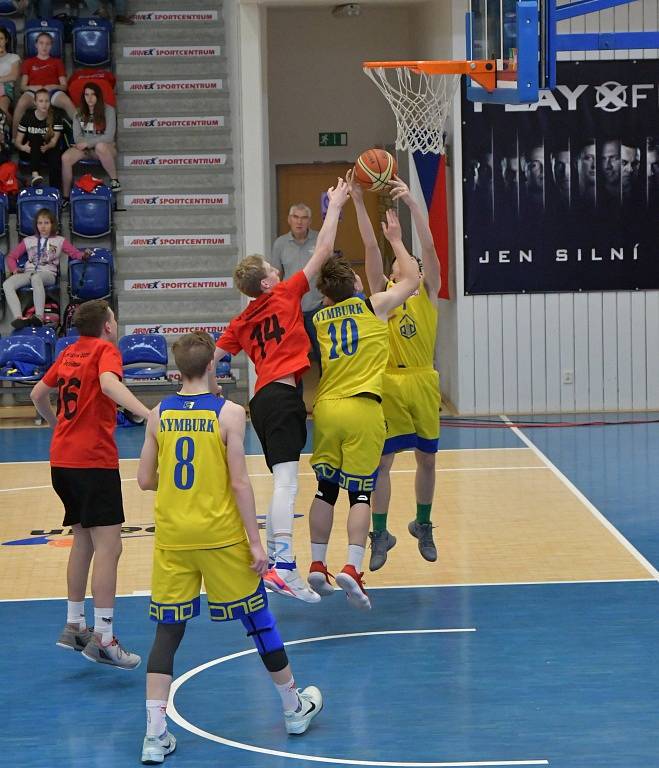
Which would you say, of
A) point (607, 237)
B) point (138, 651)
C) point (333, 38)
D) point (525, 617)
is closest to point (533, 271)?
point (607, 237)

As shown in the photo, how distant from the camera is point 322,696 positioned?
584 cm

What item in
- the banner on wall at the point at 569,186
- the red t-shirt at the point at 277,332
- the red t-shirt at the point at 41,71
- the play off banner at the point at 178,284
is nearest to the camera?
the red t-shirt at the point at 277,332

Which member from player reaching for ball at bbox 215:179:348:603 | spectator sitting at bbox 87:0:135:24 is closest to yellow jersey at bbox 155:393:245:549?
player reaching for ball at bbox 215:179:348:603

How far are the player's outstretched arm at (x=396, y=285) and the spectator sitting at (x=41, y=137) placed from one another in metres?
9.47

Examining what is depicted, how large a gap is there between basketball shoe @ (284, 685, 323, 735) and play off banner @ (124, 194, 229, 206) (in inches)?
427

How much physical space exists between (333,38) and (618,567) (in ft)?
37.0

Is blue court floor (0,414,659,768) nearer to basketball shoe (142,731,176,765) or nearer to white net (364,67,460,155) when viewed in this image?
basketball shoe (142,731,176,765)

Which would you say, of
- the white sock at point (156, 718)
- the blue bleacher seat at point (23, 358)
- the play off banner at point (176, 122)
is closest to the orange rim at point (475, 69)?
the white sock at point (156, 718)

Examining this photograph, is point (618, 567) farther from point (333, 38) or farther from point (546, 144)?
point (333, 38)

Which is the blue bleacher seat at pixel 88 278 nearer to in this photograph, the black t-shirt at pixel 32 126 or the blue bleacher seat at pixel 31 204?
the blue bleacher seat at pixel 31 204

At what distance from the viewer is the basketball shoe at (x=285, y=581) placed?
672cm

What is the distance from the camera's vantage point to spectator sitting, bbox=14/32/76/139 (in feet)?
52.0

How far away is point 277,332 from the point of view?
6.70 metres

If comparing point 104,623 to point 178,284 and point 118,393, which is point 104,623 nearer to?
point 118,393
